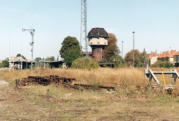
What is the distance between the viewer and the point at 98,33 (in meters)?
74.5

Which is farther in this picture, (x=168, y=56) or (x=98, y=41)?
(x=168, y=56)

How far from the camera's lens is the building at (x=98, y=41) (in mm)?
72188

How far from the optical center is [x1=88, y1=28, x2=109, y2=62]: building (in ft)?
237

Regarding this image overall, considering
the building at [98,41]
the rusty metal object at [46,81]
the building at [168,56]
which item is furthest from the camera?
the building at [168,56]

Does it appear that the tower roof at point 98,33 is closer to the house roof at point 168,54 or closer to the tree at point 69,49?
the tree at point 69,49

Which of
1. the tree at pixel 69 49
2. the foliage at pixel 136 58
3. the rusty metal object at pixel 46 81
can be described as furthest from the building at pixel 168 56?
the rusty metal object at pixel 46 81

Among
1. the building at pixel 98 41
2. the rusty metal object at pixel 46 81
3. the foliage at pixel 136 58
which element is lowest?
the rusty metal object at pixel 46 81

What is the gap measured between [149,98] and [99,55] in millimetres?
61571

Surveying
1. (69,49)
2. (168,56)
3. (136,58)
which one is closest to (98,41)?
(69,49)

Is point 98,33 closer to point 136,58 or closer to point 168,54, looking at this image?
point 136,58

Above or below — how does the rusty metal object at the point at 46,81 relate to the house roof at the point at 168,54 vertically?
below

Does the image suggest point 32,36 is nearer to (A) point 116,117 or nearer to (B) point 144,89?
(B) point 144,89

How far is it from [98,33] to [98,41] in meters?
2.93

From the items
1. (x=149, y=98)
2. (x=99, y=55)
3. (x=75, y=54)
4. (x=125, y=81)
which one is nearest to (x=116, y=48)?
(x=99, y=55)
